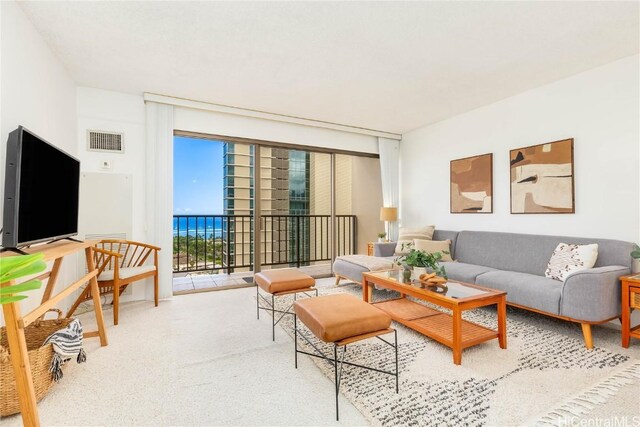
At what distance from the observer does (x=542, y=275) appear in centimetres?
306

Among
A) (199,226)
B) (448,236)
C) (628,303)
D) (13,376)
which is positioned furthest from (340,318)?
(199,226)

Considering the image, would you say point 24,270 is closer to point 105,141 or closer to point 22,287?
point 22,287

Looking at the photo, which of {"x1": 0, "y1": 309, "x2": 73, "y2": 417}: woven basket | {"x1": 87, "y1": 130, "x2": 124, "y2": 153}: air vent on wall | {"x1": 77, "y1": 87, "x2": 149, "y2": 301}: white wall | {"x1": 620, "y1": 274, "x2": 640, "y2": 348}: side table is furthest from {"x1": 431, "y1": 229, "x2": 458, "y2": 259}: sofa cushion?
{"x1": 87, "y1": 130, "x2": 124, "y2": 153}: air vent on wall

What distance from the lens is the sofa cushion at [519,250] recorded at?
8.77 feet

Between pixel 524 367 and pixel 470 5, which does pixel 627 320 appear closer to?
pixel 524 367

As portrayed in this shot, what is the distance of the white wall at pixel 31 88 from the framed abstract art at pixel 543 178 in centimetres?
442

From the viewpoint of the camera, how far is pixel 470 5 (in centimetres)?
206

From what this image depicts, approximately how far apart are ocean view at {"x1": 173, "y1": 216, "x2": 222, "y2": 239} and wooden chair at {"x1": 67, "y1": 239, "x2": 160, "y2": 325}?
41.8 inches

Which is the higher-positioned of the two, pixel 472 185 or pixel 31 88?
pixel 31 88

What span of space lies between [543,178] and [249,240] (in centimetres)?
420

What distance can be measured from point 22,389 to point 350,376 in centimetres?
161

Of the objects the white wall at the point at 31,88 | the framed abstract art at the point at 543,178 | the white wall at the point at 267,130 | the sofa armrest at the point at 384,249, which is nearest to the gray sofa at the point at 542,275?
the framed abstract art at the point at 543,178

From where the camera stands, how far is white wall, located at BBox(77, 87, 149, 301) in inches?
133

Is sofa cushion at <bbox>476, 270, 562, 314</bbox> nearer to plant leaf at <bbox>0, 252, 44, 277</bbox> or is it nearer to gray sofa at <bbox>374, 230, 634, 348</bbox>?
gray sofa at <bbox>374, 230, 634, 348</bbox>
